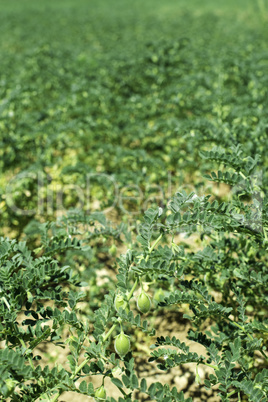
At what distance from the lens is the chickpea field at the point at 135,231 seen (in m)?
1.32

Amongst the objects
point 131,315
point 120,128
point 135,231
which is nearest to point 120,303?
point 131,315

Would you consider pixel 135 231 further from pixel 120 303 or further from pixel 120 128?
pixel 120 128

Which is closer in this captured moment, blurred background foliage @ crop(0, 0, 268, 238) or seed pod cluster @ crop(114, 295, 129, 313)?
seed pod cluster @ crop(114, 295, 129, 313)

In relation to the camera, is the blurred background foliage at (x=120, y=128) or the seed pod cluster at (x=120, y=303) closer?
the seed pod cluster at (x=120, y=303)

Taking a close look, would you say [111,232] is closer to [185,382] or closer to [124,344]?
[124,344]

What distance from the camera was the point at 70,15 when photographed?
1680 centimetres

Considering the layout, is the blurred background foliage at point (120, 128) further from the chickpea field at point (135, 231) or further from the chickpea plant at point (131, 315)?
the chickpea plant at point (131, 315)

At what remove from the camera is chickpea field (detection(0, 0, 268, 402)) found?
1315 mm

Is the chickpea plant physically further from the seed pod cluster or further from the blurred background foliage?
the blurred background foliage

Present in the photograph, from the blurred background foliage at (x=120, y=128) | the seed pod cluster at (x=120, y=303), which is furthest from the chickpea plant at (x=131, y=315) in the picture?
the blurred background foliage at (x=120, y=128)

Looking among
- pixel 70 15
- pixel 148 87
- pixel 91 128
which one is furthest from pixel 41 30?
pixel 91 128

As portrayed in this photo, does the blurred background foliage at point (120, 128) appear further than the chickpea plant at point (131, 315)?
Yes

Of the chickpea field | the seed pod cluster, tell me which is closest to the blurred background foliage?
the chickpea field

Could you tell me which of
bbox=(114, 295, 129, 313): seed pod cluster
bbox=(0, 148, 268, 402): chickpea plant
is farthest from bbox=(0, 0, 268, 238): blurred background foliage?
bbox=(114, 295, 129, 313): seed pod cluster
